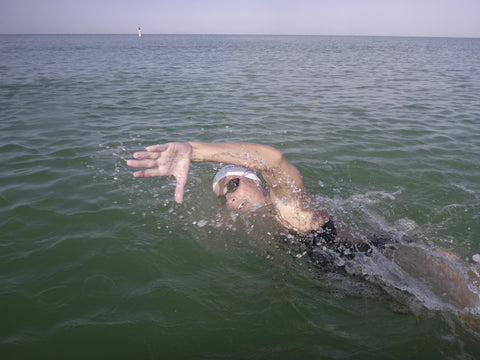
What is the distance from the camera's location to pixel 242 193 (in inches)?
164

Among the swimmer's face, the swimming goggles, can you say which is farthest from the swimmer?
the swimming goggles

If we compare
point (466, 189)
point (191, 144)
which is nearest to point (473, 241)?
point (466, 189)

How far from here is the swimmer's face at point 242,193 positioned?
4094 mm

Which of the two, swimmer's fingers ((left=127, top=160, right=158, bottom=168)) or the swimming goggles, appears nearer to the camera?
swimmer's fingers ((left=127, top=160, right=158, bottom=168))

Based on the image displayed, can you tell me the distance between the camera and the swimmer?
9.20ft

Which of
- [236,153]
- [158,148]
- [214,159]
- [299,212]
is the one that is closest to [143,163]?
[158,148]

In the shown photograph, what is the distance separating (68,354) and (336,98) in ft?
38.6

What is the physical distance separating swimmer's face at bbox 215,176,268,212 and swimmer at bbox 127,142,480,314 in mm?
178

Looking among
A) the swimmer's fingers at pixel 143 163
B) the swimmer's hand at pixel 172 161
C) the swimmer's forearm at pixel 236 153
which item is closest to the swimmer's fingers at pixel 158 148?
the swimmer's hand at pixel 172 161

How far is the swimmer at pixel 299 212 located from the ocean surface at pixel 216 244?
96 mm

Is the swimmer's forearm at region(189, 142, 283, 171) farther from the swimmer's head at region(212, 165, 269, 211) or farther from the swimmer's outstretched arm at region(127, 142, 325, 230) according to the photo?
the swimmer's head at region(212, 165, 269, 211)

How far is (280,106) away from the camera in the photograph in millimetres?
10438

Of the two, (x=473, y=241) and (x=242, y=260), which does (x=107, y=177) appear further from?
(x=473, y=241)

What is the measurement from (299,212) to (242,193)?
104 cm
